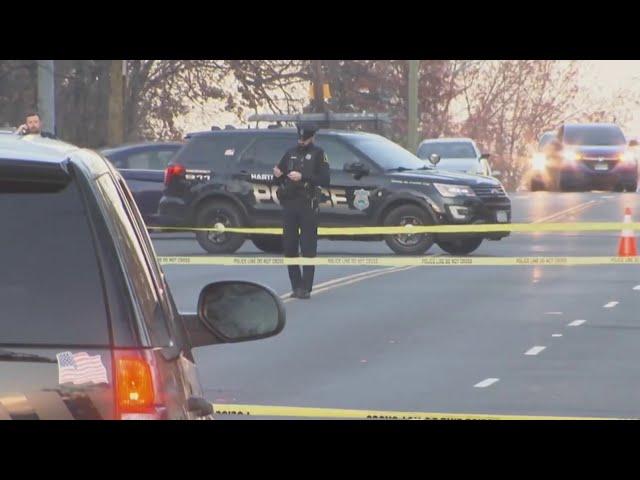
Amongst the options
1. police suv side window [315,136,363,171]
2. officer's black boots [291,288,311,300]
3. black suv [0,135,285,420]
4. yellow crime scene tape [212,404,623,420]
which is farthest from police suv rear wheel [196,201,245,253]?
black suv [0,135,285,420]

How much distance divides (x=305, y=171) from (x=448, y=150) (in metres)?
21.5

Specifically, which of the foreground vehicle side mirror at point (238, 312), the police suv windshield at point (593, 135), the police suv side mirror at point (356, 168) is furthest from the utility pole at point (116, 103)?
the foreground vehicle side mirror at point (238, 312)

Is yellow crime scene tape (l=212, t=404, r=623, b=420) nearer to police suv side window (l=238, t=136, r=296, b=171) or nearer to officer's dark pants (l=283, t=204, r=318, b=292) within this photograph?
officer's dark pants (l=283, t=204, r=318, b=292)

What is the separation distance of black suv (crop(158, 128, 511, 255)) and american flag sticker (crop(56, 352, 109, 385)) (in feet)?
61.4

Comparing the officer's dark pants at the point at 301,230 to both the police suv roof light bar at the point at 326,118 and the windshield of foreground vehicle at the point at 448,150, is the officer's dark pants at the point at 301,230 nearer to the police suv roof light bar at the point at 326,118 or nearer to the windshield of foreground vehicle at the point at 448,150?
the police suv roof light bar at the point at 326,118

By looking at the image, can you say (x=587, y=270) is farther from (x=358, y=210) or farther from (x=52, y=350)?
(x=52, y=350)

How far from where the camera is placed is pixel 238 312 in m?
4.52

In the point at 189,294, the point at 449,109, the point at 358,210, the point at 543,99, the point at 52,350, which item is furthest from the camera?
the point at 543,99

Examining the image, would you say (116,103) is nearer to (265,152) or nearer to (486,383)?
(265,152)

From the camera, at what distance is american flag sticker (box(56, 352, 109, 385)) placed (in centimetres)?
335

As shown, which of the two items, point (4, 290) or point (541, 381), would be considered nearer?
point (4, 290)
